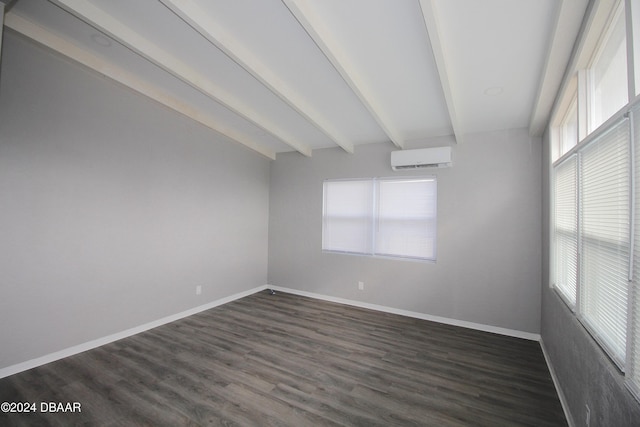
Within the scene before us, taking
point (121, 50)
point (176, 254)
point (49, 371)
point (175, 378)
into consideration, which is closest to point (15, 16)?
point (121, 50)

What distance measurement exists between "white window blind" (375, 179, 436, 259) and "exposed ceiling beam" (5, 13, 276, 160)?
2702 millimetres

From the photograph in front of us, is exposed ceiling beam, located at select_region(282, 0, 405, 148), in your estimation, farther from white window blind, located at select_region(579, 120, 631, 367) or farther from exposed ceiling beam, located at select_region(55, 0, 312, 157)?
white window blind, located at select_region(579, 120, 631, 367)

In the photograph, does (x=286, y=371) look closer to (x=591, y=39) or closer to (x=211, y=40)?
(x=211, y=40)

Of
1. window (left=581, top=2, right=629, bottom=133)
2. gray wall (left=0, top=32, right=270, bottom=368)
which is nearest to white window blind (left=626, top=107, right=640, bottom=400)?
window (left=581, top=2, right=629, bottom=133)

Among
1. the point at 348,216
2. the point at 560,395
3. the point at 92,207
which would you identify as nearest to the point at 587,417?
the point at 560,395

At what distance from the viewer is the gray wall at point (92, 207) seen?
2436 mm

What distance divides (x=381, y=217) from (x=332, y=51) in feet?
8.76

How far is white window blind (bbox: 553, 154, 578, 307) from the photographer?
207cm

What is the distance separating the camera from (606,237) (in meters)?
1.46

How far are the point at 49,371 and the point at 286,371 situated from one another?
2.12 m

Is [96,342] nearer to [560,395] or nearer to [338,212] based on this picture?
[338,212]

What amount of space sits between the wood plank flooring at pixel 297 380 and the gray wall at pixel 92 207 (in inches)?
17.7

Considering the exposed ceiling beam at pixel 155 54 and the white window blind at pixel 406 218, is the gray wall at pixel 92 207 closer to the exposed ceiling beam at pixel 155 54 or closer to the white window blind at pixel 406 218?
the exposed ceiling beam at pixel 155 54

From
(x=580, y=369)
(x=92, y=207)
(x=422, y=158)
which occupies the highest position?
(x=422, y=158)
